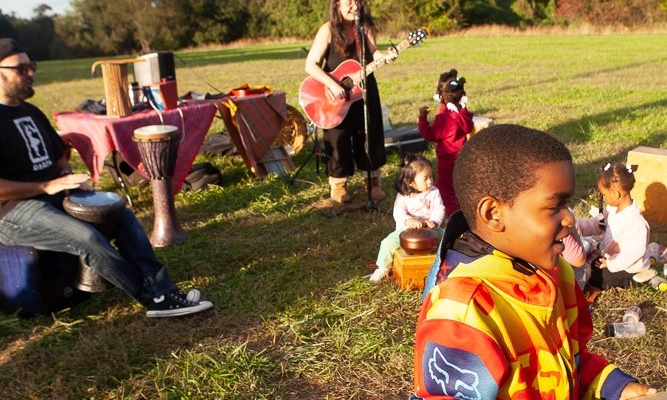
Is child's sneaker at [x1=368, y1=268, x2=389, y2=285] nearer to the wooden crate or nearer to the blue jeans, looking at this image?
the wooden crate

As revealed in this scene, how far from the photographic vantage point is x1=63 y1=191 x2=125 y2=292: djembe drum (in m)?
3.68

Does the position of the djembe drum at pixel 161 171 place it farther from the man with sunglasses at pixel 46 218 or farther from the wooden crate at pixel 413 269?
the wooden crate at pixel 413 269

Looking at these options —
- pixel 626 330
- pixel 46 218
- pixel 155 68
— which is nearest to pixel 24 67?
pixel 46 218

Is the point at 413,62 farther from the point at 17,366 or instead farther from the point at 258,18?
the point at 258,18

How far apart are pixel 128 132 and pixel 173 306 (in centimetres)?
239

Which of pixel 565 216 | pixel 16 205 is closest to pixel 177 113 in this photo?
pixel 16 205

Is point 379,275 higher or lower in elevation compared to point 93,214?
lower

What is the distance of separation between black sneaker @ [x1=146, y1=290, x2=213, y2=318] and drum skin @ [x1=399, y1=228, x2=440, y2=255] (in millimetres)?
1243

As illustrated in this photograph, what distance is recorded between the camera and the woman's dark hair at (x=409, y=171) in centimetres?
424

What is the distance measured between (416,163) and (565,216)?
9.08ft

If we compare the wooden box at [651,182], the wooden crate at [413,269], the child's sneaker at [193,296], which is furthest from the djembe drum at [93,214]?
the wooden box at [651,182]

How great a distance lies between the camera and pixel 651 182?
489cm

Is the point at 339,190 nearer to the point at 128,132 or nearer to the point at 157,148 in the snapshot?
the point at 157,148

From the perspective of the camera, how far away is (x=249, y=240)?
5078 millimetres
